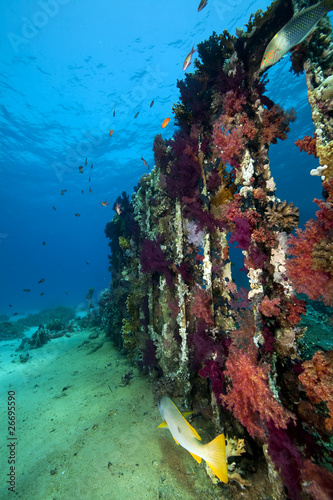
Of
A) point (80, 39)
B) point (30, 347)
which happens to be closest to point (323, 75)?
point (30, 347)

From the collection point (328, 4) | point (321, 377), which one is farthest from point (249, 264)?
point (328, 4)

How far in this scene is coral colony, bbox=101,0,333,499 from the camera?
2193mm

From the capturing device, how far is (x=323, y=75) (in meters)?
2.38

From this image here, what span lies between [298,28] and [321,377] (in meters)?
3.56

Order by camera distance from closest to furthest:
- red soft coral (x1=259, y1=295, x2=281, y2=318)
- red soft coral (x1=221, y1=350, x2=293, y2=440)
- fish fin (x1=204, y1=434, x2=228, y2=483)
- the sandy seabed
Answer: fish fin (x1=204, y1=434, x2=228, y2=483) < red soft coral (x1=221, y1=350, x2=293, y2=440) < red soft coral (x1=259, y1=295, x2=281, y2=318) < the sandy seabed

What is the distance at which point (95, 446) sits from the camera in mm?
3707

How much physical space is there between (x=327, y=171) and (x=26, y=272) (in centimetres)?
→ 19948

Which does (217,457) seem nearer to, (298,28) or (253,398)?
(253,398)

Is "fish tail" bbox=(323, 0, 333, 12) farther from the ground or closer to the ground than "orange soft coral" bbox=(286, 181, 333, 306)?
farther from the ground

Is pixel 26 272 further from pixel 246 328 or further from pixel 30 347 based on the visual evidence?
pixel 246 328

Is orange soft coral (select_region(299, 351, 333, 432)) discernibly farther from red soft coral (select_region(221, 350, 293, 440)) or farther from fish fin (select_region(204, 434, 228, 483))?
fish fin (select_region(204, 434, 228, 483))

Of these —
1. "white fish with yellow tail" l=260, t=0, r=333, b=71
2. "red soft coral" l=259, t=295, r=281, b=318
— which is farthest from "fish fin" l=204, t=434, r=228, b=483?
"white fish with yellow tail" l=260, t=0, r=333, b=71

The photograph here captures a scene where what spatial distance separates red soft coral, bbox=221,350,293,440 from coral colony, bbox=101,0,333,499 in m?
0.01

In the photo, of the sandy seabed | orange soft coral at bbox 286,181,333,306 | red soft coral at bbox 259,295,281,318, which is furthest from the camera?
the sandy seabed
